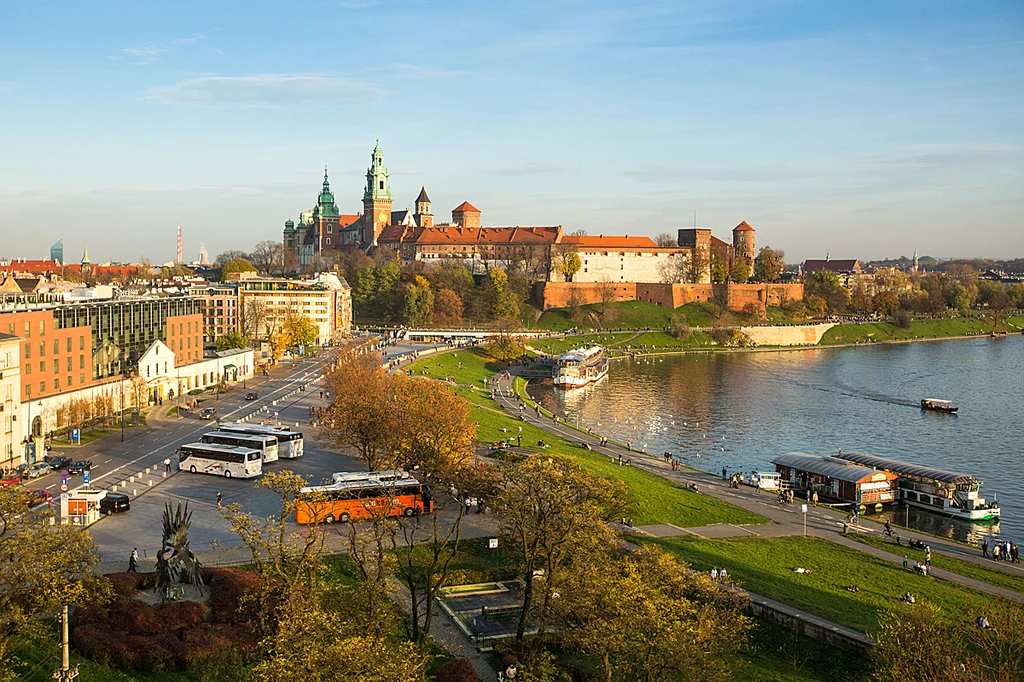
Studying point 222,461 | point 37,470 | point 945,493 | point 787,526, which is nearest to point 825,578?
point 787,526

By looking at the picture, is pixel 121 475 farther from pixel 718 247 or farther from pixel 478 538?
pixel 718 247

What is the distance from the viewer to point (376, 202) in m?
130

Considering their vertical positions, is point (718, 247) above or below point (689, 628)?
above

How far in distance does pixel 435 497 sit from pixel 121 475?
1125cm

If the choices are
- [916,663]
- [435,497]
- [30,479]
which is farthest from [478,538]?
[30,479]

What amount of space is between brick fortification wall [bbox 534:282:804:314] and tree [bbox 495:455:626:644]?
89.2m

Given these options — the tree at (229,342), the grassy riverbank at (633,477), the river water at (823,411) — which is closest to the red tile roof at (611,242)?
the river water at (823,411)

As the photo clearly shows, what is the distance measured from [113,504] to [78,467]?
6269mm

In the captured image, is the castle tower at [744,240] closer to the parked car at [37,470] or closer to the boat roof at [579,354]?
the boat roof at [579,354]

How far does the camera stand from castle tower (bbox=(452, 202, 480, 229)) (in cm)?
13000

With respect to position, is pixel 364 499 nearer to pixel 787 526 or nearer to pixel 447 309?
pixel 787 526

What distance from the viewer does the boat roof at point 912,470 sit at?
3384cm

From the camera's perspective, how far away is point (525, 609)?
1694cm

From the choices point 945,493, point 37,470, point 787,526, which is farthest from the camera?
point 945,493
